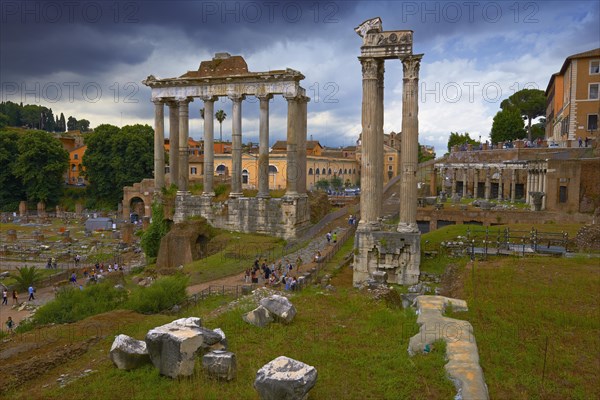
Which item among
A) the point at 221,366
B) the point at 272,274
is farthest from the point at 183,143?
the point at 221,366

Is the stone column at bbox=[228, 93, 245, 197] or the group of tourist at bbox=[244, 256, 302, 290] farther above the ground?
the stone column at bbox=[228, 93, 245, 197]

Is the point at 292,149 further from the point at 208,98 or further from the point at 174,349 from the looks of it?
the point at 174,349

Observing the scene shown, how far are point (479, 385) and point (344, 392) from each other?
77.1 inches

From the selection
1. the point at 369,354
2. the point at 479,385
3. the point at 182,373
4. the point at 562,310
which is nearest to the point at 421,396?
the point at 479,385

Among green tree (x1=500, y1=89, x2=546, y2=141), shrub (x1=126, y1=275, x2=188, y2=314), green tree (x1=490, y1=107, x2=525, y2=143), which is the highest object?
green tree (x1=500, y1=89, x2=546, y2=141)

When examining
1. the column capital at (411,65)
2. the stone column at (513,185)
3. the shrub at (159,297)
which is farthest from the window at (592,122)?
the shrub at (159,297)

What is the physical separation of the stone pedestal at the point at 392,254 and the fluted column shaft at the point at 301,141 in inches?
423

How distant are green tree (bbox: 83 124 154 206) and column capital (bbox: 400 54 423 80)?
→ 154 ft

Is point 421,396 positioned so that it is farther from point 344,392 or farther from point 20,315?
point 20,315

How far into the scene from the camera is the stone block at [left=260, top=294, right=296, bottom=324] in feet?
33.9

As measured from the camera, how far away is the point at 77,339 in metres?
10.5

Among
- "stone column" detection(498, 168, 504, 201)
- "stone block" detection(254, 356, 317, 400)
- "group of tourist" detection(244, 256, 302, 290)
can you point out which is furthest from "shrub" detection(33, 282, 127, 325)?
"stone column" detection(498, 168, 504, 201)

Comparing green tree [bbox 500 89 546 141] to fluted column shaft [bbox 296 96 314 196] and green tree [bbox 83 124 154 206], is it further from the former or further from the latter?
green tree [bbox 83 124 154 206]

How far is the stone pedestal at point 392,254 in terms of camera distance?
1725cm
